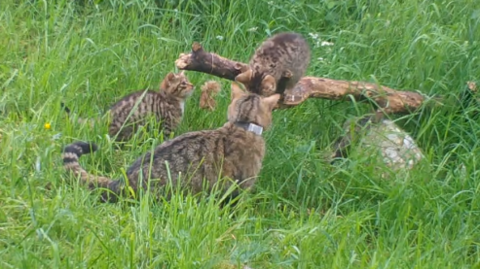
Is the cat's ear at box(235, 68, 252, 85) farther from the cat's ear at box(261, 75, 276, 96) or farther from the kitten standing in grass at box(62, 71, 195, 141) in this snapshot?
the kitten standing in grass at box(62, 71, 195, 141)

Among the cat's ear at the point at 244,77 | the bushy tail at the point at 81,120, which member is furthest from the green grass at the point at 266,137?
the cat's ear at the point at 244,77

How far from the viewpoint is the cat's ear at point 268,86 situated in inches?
271

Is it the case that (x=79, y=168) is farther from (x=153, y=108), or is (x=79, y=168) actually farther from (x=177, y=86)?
(x=177, y=86)

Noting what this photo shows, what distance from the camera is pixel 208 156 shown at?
19.9 ft

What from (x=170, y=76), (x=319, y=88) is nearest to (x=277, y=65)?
(x=319, y=88)

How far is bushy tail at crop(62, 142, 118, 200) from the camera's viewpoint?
5819mm

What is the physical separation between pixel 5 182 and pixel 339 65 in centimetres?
323

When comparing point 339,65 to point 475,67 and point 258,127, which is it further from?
point 258,127

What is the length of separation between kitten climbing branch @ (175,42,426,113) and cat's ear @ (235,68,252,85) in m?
0.07

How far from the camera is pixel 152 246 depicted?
4.92 metres

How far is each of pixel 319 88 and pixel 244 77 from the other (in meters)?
0.61

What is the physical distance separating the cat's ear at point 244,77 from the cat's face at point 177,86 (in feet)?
2.02

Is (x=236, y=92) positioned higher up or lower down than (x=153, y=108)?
higher up

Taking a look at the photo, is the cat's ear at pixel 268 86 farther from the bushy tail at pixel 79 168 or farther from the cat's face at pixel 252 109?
the bushy tail at pixel 79 168
